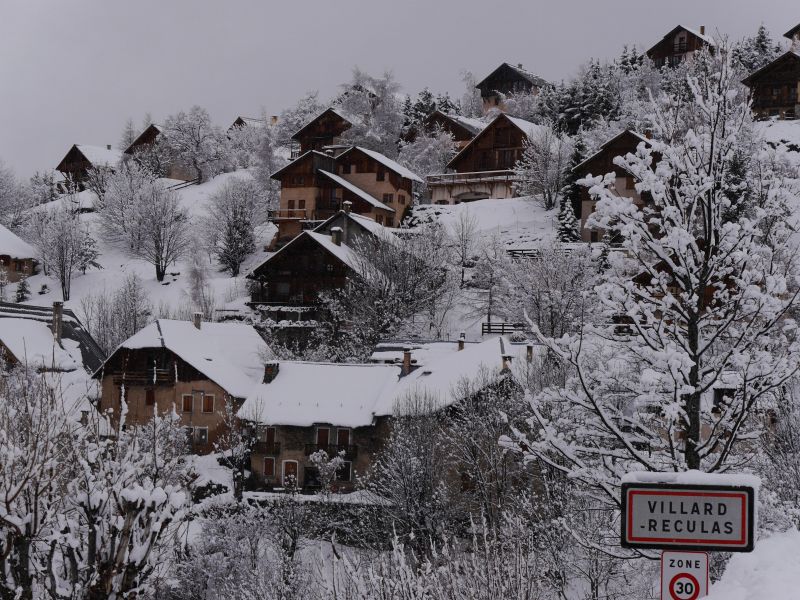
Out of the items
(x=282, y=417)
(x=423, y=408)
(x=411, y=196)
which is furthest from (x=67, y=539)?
(x=411, y=196)

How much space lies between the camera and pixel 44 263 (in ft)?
226

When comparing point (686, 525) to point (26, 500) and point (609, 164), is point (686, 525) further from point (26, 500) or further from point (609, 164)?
point (609, 164)

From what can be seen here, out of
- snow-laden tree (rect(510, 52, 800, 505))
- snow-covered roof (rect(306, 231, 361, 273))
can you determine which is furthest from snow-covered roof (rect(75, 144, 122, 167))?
snow-laden tree (rect(510, 52, 800, 505))

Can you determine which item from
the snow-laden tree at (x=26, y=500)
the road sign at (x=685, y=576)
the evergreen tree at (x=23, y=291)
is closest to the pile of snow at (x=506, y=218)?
the evergreen tree at (x=23, y=291)

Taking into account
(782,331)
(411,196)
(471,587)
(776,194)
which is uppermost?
(411,196)

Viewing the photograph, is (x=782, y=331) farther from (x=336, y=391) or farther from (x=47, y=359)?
(x=47, y=359)

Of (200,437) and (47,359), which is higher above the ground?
(47,359)

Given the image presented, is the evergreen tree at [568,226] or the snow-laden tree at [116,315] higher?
the evergreen tree at [568,226]

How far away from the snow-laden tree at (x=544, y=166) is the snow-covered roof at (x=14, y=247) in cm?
3969

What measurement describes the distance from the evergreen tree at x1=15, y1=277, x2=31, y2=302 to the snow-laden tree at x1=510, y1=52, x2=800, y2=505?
61.0 m

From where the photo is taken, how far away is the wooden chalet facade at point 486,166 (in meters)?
69.8

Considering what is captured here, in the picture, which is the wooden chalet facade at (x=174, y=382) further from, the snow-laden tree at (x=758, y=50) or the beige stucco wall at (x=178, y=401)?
the snow-laden tree at (x=758, y=50)

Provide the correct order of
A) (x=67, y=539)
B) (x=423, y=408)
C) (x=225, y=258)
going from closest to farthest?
(x=67, y=539) → (x=423, y=408) → (x=225, y=258)

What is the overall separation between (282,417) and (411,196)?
34.8 m
